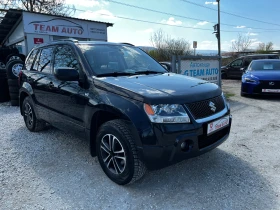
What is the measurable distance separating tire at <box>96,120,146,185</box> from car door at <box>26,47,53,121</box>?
1.55 meters

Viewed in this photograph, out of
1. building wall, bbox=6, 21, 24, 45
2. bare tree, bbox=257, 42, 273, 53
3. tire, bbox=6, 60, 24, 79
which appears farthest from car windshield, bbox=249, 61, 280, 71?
bare tree, bbox=257, 42, 273, 53

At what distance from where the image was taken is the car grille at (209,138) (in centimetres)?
251

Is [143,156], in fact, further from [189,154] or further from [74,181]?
[74,181]

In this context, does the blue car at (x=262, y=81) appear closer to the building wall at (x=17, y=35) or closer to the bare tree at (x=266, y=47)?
the building wall at (x=17, y=35)

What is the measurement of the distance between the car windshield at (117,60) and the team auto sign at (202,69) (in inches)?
124

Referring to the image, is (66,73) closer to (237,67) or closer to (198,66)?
(198,66)

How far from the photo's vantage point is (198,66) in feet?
23.9

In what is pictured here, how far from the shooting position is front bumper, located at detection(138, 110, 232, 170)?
89.8 inches

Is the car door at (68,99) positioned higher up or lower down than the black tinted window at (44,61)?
lower down

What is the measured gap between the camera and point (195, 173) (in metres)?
2.96

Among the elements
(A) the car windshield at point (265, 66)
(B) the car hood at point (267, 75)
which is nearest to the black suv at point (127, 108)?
(B) the car hood at point (267, 75)

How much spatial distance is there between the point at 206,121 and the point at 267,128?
2.96 metres

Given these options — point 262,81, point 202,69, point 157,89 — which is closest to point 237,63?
point 262,81

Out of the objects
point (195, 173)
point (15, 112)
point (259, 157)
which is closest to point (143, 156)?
point (195, 173)
